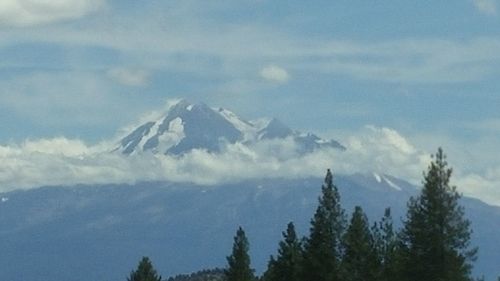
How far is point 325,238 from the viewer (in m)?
89.3

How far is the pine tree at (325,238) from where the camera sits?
8850cm

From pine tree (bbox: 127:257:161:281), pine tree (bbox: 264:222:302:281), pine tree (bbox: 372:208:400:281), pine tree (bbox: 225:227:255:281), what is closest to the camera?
pine tree (bbox: 372:208:400:281)

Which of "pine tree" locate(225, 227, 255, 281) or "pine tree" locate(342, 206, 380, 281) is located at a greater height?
"pine tree" locate(225, 227, 255, 281)

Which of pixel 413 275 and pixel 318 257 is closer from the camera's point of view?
pixel 413 275

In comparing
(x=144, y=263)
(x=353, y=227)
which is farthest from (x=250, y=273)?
(x=353, y=227)

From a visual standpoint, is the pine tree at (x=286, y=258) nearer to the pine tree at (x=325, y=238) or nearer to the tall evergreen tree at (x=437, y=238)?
the pine tree at (x=325, y=238)

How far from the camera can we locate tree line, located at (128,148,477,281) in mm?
69875

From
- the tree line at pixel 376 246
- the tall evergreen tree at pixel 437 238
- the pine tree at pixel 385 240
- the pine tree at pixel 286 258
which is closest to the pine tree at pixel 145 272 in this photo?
the tree line at pixel 376 246

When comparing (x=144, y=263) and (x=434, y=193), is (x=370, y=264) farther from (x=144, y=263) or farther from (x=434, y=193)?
(x=144, y=263)

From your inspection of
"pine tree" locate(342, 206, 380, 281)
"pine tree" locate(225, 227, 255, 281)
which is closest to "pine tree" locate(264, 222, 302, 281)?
"pine tree" locate(225, 227, 255, 281)

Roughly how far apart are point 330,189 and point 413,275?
19601 mm

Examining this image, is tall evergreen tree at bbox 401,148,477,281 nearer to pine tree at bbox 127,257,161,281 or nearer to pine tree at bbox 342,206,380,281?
pine tree at bbox 342,206,380,281

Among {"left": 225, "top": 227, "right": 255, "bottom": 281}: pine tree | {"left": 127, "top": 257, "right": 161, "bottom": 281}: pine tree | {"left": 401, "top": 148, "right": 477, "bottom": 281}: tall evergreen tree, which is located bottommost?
Result: {"left": 401, "top": 148, "right": 477, "bottom": 281}: tall evergreen tree

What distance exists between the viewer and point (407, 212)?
71.1 metres
